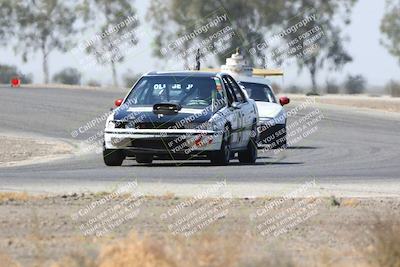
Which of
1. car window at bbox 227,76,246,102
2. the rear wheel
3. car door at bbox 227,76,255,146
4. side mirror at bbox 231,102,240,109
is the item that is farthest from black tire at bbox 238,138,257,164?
side mirror at bbox 231,102,240,109

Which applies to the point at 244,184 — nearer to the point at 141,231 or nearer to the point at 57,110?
the point at 141,231

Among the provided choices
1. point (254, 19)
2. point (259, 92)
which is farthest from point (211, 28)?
point (259, 92)

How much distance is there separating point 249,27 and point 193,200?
76209 mm

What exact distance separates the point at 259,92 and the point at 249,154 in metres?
6.51

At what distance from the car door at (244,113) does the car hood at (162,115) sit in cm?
172

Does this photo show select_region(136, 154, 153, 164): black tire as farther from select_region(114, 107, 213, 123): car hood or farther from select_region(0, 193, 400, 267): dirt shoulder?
select_region(0, 193, 400, 267): dirt shoulder

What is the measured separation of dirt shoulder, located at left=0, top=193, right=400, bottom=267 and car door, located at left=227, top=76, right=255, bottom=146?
286 inches

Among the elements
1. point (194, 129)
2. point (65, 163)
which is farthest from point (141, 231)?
point (65, 163)

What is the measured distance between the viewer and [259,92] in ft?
100

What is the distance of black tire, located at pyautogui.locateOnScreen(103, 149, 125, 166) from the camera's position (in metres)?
22.1

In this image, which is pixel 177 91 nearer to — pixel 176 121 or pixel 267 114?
pixel 176 121

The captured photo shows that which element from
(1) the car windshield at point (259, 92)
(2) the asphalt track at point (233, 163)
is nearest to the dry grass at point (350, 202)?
(2) the asphalt track at point (233, 163)

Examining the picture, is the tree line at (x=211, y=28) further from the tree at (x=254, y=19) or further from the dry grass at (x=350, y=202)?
the dry grass at (x=350, y=202)

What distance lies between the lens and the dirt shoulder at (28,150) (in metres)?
25.7
